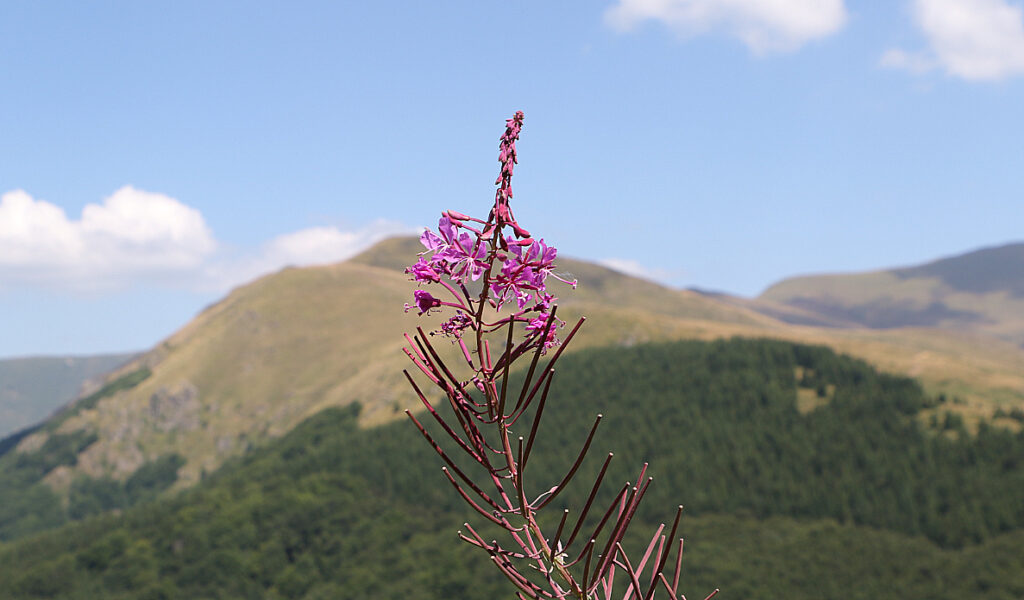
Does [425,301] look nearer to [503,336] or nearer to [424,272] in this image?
[424,272]

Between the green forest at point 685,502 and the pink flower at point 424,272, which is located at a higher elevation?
the pink flower at point 424,272

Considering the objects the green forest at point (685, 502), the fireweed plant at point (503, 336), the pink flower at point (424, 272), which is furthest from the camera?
the green forest at point (685, 502)

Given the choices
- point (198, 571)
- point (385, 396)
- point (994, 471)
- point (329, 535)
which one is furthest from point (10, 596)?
point (994, 471)

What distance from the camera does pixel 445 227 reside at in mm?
2660

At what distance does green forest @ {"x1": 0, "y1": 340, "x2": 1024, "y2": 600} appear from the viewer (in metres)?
123

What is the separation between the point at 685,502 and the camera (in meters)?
152

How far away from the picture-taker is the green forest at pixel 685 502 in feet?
404

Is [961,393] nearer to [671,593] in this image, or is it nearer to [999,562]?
[999,562]

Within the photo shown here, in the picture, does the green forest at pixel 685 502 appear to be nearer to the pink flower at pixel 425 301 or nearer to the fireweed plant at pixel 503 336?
the fireweed plant at pixel 503 336

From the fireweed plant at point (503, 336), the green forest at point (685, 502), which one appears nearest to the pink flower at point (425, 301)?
the fireweed plant at point (503, 336)

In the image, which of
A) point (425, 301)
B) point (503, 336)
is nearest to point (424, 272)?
point (425, 301)

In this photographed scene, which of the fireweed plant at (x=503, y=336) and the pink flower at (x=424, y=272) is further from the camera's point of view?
the pink flower at (x=424, y=272)

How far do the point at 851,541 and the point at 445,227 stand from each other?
14107 cm

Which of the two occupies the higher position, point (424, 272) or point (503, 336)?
point (424, 272)
